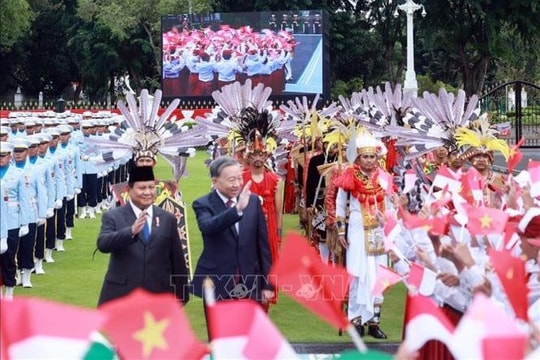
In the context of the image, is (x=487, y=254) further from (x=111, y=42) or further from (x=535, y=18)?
(x=111, y=42)

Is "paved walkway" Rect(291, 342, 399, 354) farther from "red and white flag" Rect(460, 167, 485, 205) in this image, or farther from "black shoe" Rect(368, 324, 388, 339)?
"red and white flag" Rect(460, 167, 485, 205)

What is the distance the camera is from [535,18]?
38094 millimetres

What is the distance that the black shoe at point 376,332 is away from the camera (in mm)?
8680

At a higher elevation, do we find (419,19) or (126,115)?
(419,19)

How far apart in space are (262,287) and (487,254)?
191cm

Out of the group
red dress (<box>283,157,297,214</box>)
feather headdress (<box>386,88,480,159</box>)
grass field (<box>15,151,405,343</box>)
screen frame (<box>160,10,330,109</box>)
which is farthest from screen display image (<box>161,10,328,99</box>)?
feather headdress (<box>386,88,480,159</box>)

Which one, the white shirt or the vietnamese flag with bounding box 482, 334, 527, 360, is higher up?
the white shirt

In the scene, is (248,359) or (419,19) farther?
(419,19)

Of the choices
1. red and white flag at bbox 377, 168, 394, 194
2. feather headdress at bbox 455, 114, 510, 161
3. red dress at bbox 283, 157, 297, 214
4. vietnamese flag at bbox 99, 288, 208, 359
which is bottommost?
red dress at bbox 283, 157, 297, 214

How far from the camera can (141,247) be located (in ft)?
20.3

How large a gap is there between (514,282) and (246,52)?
28341 millimetres

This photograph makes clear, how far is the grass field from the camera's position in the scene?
901 cm

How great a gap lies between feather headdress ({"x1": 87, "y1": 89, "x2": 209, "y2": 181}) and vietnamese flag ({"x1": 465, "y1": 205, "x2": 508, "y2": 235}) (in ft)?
12.1

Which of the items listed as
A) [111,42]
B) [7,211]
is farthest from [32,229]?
[111,42]
